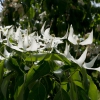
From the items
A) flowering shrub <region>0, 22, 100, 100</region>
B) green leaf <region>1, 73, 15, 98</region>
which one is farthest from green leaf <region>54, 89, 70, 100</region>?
green leaf <region>1, 73, 15, 98</region>

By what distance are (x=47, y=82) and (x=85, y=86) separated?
10cm

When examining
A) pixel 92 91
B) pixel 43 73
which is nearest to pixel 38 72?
pixel 43 73

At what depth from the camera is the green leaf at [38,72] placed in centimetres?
77

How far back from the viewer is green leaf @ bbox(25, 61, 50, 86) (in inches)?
30.4

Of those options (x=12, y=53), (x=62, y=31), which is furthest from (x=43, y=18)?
(x=12, y=53)

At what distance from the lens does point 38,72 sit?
776mm

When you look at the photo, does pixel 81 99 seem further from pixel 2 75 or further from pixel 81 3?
pixel 81 3

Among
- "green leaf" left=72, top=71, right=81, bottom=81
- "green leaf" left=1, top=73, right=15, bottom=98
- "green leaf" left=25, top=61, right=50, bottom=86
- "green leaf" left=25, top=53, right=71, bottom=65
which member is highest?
"green leaf" left=25, top=53, right=71, bottom=65

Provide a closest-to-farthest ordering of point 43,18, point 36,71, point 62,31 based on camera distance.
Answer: point 36,71
point 62,31
point 43,18

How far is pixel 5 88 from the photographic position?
807mm

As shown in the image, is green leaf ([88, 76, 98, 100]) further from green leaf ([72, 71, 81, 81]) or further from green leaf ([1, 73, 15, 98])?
green leaf ([1, 73, 15, 98])

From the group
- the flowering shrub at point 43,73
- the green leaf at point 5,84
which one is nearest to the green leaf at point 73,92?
the flowering shrub at point 43,73

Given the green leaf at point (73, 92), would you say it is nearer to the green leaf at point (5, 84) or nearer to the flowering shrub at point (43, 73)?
the flowering shrub at point (43, 73)

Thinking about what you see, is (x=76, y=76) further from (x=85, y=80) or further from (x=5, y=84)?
(x=5, y=84)
